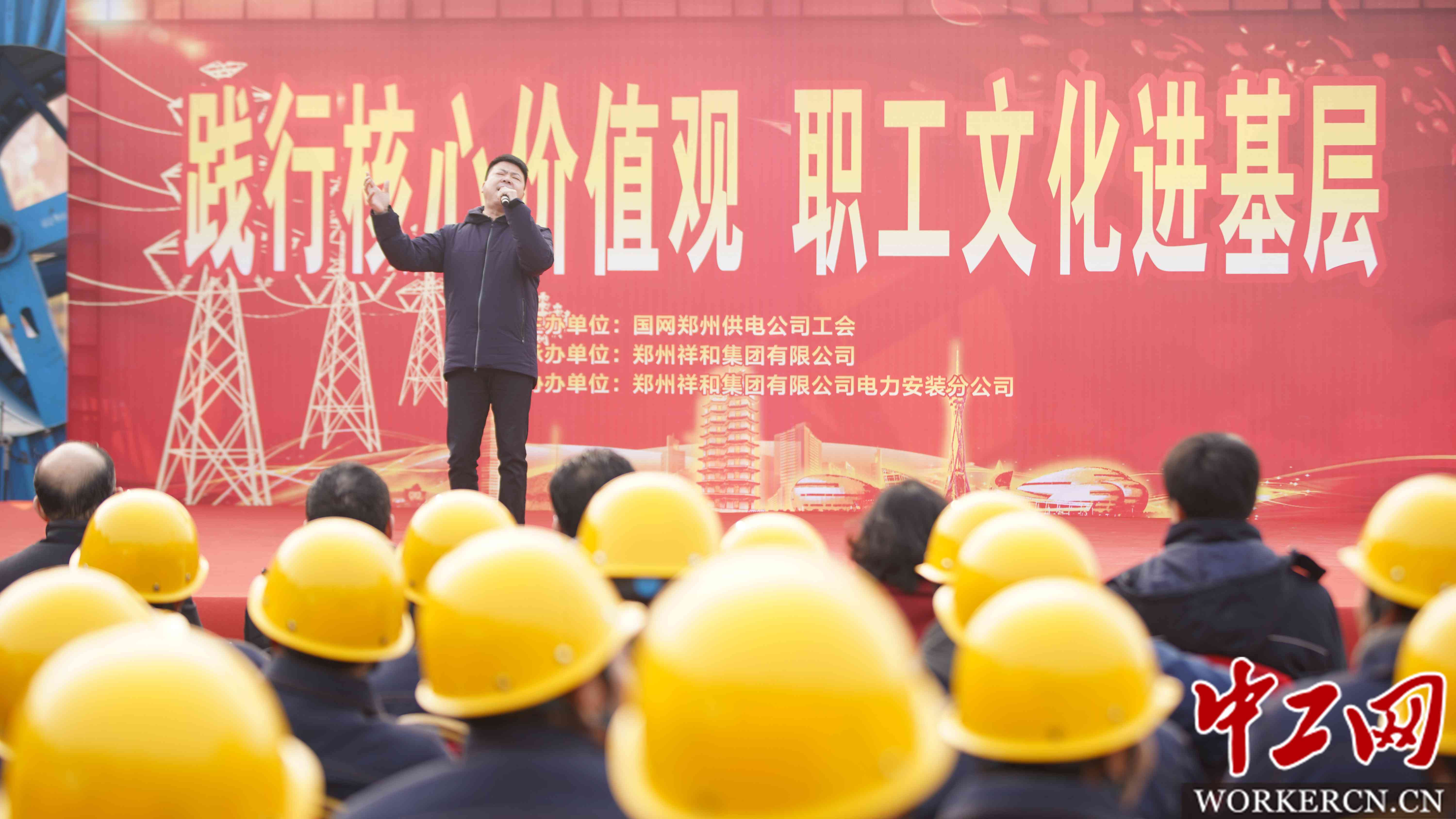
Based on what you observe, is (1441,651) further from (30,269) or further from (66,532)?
(30,269)

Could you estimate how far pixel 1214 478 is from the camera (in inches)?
79.0

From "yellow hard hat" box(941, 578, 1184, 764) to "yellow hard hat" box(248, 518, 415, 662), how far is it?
0.83m

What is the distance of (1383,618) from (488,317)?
249 centimetres

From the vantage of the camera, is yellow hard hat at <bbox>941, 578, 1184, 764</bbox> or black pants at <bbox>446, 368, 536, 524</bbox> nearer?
yellow hard hat at <bbox>941, 578, 1184, 764</bbox>

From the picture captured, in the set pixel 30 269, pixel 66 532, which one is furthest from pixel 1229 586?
pixel 30 269

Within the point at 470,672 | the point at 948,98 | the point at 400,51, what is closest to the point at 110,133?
the point at 400,51

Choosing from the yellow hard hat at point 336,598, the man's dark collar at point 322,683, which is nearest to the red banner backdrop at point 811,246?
the yellow hard hat at point 336,598

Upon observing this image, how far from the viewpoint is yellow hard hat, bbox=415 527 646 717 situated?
111 centimetres

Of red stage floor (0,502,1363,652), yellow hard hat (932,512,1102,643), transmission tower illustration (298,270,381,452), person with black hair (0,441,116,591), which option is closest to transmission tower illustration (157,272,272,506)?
red stage floor (0,502,1363,652)

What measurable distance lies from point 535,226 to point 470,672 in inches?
94.3

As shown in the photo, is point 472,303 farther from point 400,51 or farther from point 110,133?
point 110,133

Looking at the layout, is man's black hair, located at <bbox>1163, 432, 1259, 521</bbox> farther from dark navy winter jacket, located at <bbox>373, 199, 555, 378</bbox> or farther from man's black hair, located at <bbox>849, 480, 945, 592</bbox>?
dark navy winter jacket, located at <bbox>373, 199, 555, 378</bbox>

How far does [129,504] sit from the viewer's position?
2119mm

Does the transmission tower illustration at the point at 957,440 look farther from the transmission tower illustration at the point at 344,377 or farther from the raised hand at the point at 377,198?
the raised hand at the point at 377,198
